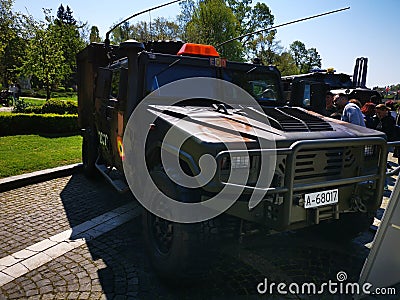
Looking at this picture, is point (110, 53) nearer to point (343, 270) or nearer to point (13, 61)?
point (343, 270)

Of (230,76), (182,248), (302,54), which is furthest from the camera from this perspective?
(302,54)

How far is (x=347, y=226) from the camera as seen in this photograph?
4191 millimetres

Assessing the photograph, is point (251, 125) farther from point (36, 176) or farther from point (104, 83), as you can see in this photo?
point (36, 176)

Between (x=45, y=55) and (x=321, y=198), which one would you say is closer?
(x=321, y=198)

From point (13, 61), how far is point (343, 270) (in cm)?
3943

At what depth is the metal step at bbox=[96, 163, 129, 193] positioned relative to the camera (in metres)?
4.43

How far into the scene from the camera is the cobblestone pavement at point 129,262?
3186 mm

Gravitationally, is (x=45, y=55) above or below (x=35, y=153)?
above

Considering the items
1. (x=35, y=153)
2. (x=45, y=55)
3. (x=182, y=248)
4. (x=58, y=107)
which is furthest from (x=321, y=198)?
(x=45, y=55)

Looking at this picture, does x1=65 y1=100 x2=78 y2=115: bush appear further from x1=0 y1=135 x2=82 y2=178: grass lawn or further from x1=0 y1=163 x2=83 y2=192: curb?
x1=0 y1=163 x2=83 y2=192: curb

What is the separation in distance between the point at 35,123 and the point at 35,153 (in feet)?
12.0

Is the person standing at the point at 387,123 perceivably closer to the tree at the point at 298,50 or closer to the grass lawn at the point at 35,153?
the grass lawn at the point at 35,153

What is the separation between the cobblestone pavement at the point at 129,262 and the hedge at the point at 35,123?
6352 millimetres

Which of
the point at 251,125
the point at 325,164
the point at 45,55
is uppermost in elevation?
the point at 45,55
